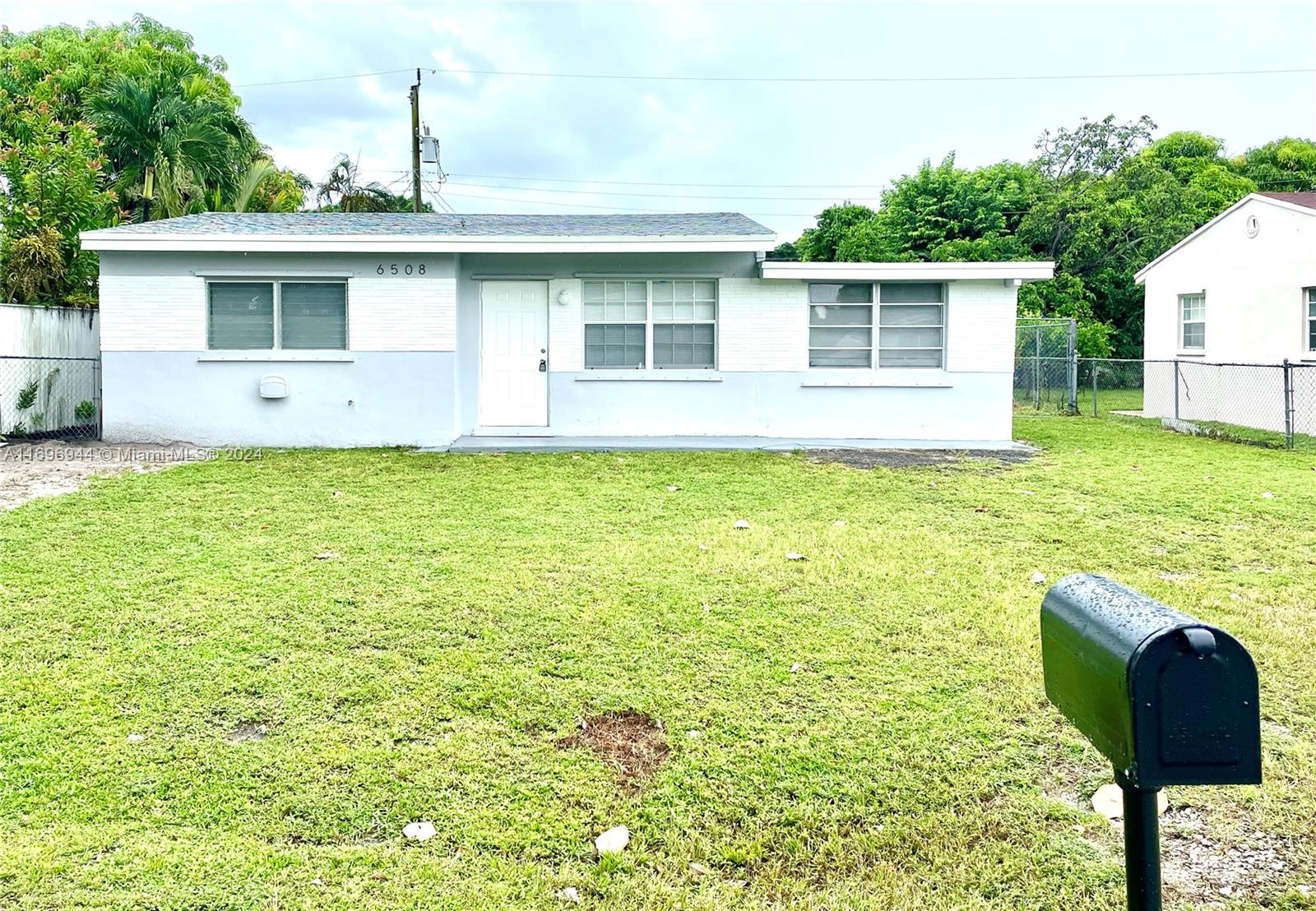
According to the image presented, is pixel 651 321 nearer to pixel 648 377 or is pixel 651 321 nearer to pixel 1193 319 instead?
pixel 648 377

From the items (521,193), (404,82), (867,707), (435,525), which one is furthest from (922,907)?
(521,193)

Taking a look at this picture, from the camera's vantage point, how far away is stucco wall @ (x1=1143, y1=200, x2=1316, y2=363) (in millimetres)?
15633

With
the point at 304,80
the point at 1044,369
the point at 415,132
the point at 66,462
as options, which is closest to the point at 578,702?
the point at 66,462

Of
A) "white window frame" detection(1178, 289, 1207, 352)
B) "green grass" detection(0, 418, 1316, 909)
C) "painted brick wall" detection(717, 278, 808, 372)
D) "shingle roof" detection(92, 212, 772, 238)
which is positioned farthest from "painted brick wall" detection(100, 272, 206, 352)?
"white window frame" detection(1178, 289, 1207, 352)

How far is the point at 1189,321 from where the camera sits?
18.9 meters

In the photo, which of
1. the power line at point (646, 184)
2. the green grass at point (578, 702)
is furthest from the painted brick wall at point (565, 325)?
the power line at point (646, 184)

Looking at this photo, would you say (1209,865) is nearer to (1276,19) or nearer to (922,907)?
(922,907)

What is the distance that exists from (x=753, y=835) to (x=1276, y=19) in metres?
35.2

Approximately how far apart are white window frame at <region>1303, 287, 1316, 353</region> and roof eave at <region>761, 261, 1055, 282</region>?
5.44m

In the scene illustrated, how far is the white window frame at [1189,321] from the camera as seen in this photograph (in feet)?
60.1

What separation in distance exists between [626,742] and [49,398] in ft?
41.7

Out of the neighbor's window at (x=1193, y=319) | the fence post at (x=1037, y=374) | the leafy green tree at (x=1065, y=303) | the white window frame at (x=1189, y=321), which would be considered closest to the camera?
the white window frame at (x=1189, y=321)

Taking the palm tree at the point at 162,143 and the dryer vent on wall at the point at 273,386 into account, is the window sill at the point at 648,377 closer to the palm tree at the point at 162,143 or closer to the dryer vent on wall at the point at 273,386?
the dryer vent on wall at the point at 273,386

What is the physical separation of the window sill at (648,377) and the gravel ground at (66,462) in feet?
16.5
